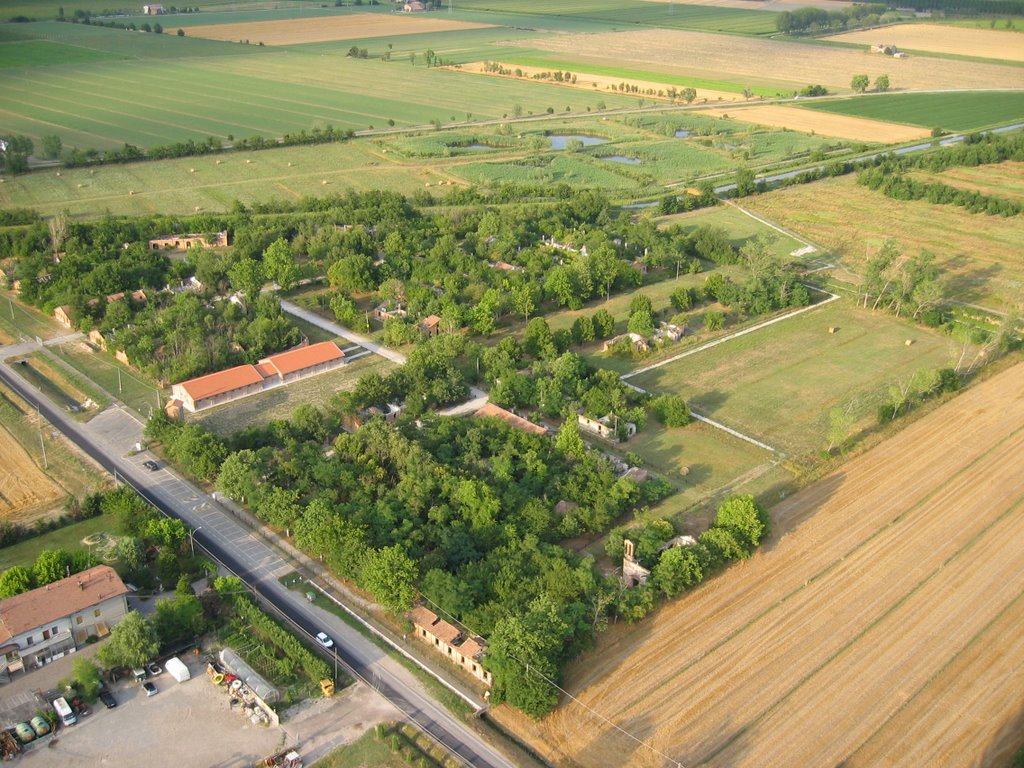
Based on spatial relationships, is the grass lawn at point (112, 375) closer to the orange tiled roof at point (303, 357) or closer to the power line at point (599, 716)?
the orange tiled roof at point (303, 357)

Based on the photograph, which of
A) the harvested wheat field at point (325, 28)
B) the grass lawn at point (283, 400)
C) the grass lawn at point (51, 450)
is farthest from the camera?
the harvested wheat field at point (325, 28)

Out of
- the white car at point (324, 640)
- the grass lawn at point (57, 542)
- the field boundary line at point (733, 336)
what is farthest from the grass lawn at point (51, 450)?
the field boundary line at point (733, 336)

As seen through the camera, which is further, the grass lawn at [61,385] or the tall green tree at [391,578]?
the grass lawn at [61,385]

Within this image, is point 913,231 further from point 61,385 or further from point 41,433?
point 41,433

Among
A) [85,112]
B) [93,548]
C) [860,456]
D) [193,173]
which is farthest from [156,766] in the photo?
[85,112]

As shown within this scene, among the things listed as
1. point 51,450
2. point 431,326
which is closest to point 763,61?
point 431,326
